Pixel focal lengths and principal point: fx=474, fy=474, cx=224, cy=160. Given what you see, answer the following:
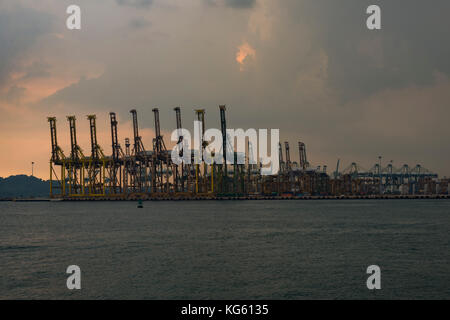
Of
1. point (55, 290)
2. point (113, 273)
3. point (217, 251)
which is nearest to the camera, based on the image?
point (55, 290)

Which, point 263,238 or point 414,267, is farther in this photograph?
point 263,238

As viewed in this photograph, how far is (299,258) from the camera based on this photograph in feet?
111

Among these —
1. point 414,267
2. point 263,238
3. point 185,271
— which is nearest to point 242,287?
point 185,271

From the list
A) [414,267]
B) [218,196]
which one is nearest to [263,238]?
[414,267]

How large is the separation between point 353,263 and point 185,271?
11.5m

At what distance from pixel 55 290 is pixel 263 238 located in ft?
83.4

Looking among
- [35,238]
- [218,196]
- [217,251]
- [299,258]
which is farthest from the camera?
[218,196]
